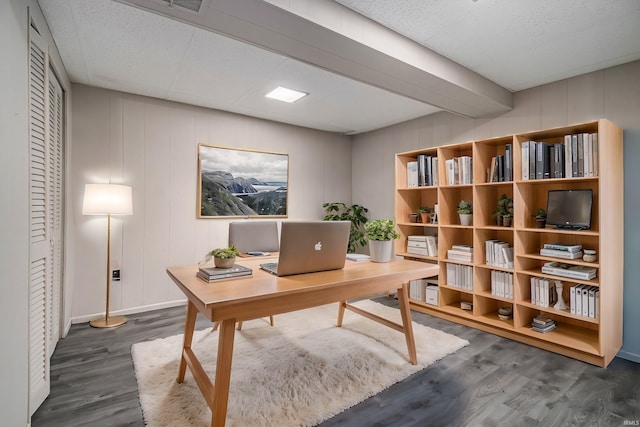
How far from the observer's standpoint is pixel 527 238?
2.90 m

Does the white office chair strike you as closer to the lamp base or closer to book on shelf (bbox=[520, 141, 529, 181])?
the lamp base

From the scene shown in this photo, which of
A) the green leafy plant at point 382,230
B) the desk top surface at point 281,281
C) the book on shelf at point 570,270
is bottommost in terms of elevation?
the book on shelf at point 570,270

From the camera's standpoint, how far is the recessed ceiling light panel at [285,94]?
3229 mm

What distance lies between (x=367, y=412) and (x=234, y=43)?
2.55 meters

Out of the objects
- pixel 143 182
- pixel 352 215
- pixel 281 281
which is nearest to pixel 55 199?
pixel 143 182

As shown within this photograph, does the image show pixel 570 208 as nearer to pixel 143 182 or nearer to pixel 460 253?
pixel 460 253

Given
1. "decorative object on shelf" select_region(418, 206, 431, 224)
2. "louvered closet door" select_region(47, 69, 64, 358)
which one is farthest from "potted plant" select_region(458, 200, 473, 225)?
"louvered closet door" select_region(47, 69, 64, 358)

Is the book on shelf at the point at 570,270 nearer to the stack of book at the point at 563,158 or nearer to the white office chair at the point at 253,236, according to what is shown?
the stack of book at the point at 563,158

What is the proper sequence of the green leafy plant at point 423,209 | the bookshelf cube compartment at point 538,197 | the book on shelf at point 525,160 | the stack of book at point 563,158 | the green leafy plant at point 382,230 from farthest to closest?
the green leafy plant at point 423,209
the book on shelf at point 525,160
the bookshelf cube compartment at point 538,197
the stack of book at point 563,158
the green leafy plant at point 382,230

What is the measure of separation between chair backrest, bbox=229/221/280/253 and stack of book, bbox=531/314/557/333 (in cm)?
253

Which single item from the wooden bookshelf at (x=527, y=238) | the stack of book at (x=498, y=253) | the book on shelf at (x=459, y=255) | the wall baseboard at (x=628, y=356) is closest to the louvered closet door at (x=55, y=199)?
the wooden bookshelf at (x=527, y=238)

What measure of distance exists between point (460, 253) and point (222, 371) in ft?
8.60

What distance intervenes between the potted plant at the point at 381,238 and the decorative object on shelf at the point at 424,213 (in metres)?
1.48

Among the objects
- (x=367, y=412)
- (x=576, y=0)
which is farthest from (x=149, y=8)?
(x=367, y=412)
